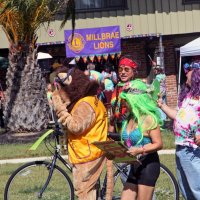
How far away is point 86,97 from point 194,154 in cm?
116

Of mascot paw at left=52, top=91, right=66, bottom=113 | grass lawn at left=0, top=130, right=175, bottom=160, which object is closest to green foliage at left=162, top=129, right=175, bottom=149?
grass lawn at left=0, top=130, right=175, bottom=160

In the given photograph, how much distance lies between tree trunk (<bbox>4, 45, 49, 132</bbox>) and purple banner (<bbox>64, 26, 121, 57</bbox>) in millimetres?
3706

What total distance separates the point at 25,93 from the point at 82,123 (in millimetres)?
11276

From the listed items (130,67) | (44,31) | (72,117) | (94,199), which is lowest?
(94,199)

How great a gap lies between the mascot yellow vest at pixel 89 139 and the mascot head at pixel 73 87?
6 cm

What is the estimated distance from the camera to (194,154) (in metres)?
6.17

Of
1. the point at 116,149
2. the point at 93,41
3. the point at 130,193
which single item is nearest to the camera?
the point at 116,149

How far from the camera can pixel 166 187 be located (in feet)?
25.1

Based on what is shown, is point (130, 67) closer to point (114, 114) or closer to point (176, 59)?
point (114, 114)

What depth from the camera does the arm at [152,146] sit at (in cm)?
566

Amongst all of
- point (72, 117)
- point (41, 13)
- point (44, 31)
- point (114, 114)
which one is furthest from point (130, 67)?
point (44, 31)

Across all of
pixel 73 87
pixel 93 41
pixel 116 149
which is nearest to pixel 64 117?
pixel 73 87

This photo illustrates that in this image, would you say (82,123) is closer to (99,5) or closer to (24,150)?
(24,150)

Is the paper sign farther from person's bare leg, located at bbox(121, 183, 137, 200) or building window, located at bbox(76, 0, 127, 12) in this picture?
building window, located at bbox(76, 0, 127, 12)
